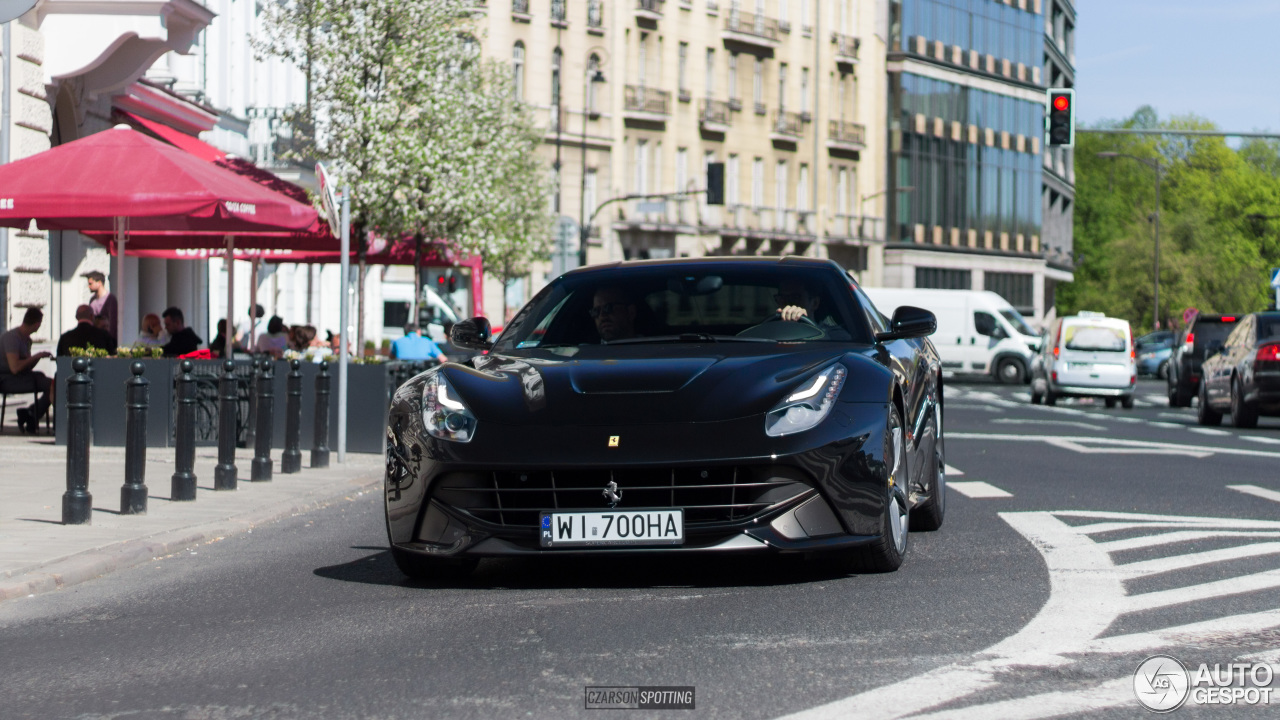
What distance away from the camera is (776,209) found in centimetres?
7794

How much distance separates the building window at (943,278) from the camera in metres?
85.6

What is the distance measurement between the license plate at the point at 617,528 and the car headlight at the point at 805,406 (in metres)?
0.49

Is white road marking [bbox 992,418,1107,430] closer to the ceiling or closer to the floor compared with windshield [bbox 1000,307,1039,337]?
closer to the floor

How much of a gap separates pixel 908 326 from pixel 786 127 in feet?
231

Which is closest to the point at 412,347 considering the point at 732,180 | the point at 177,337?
the point at 177,337

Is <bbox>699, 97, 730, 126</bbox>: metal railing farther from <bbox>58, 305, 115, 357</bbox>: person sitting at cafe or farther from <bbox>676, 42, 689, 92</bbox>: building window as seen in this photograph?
<bbox>58, 305, 115, 357</bbox>: person sitting at cafe

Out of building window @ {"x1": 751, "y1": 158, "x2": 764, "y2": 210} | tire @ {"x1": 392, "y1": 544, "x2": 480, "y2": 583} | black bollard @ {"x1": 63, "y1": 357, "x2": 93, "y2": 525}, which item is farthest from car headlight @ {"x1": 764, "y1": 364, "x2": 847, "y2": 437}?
building window @ {"x1": 751, "y1": 158, "x2": 764, "y2": 210}

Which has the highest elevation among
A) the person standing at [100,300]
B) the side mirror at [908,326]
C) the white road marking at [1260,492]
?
the person standing at [100,300]

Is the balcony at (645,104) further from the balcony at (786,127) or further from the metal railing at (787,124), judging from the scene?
the metal railing at (787,124)

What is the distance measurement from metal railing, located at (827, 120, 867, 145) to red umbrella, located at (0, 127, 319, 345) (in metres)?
64.7

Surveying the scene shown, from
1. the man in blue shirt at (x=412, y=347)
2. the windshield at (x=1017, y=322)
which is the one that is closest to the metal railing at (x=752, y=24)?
the windshield at (x=1017, y=322)

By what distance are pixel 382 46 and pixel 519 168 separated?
26.0 meters

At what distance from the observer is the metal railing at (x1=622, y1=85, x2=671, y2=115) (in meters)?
70.8

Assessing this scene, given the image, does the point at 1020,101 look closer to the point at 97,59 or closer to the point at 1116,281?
the point at 1116,281
